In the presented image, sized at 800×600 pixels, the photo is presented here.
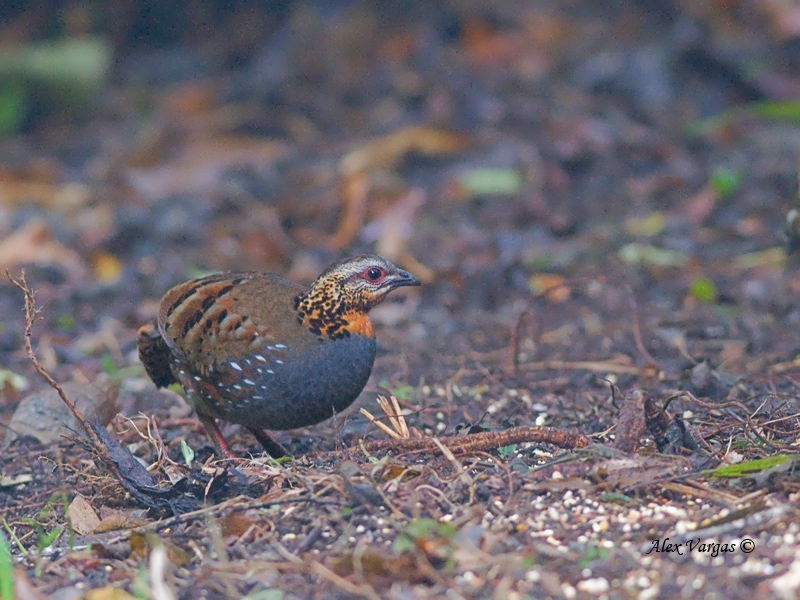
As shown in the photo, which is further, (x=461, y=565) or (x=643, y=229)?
(x=643, y=229)

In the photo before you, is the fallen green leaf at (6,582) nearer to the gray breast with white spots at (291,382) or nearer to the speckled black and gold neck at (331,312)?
the gray breast with white spots at (291,382)

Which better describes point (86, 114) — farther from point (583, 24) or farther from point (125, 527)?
point (125, 527)

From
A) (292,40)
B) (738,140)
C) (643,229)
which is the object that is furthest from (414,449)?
(292,40)

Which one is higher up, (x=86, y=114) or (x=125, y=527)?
(x=86, y=114)

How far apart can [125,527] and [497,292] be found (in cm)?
378

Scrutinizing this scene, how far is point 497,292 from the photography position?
6703 mm

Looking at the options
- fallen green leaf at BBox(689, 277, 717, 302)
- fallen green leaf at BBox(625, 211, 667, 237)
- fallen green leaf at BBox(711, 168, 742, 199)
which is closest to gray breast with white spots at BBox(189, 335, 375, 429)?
fallen green leaf at BBox(689, 277, 717, 302)

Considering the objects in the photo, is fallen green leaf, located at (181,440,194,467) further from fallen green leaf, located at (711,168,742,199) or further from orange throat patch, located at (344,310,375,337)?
fallen green leaf, located at (711,168,742,199)

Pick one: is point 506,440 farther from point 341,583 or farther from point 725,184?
point 725,184

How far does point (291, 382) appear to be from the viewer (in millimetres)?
3953

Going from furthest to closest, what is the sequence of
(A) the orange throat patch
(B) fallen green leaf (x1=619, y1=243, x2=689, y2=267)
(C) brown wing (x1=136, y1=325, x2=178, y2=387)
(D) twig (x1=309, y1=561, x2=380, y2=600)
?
(B) fallen green leaf (x1=619, y1=243, x2=689, y2=267) < (C) brown wing (x1=136, y1=325, x2=178, y2=387) < (A) the orange throat patch < (D) twig (x1=309, y1=561, x2=380, y2=600)

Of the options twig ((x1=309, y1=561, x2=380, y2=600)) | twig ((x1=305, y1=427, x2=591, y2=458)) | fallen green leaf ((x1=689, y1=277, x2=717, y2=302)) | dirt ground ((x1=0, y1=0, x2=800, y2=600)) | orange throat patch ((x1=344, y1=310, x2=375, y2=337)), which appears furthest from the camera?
fallen green leaf ((x1=689, y1=277, x2=717, y2=302))

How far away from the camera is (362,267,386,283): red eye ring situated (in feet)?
13.9

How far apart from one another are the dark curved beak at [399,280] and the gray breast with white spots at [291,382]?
343 millimetres
